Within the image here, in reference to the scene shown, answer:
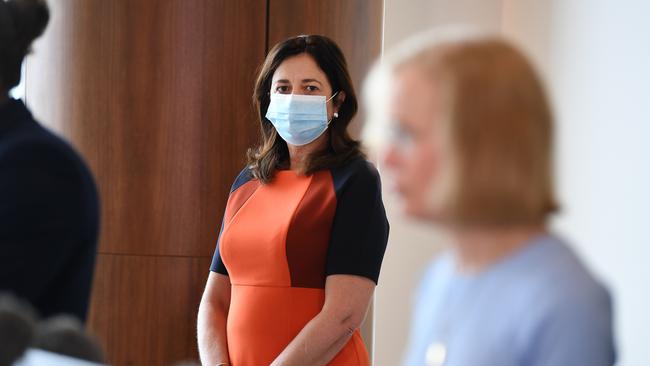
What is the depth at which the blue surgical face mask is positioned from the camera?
2.99 m

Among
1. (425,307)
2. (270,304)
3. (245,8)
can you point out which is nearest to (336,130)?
(270,304)

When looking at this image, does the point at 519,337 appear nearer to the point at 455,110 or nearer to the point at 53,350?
the point at 455,110

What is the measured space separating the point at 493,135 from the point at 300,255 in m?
1.61

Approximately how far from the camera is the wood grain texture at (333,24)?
425 centimetres

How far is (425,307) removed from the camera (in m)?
1.48

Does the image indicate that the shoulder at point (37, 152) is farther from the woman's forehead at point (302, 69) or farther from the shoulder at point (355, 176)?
the woman's forehead at point (302, 69)

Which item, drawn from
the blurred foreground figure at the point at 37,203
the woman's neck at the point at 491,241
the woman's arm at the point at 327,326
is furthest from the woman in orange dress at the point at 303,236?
the woman's neck at the point at 491,241

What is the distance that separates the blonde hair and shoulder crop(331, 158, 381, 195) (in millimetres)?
1566

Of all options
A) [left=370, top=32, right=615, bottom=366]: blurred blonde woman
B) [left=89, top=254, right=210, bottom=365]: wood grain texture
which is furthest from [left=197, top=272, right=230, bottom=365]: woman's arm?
[left=370, top=32, right=615, bottom=366]: blurred blonde woman

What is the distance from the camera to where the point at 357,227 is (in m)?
2.79

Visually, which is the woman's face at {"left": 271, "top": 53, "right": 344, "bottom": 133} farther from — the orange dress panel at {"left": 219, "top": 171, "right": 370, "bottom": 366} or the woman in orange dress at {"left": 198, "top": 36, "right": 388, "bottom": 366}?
the orange dress panel at {"left": 219, "top": 171, "right": 370, "bottom": 366}

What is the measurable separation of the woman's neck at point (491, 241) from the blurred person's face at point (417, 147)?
73 millimetres

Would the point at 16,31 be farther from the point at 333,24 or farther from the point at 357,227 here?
the point at 333,24

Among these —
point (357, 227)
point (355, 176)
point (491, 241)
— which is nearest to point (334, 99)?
point (355, 176)
